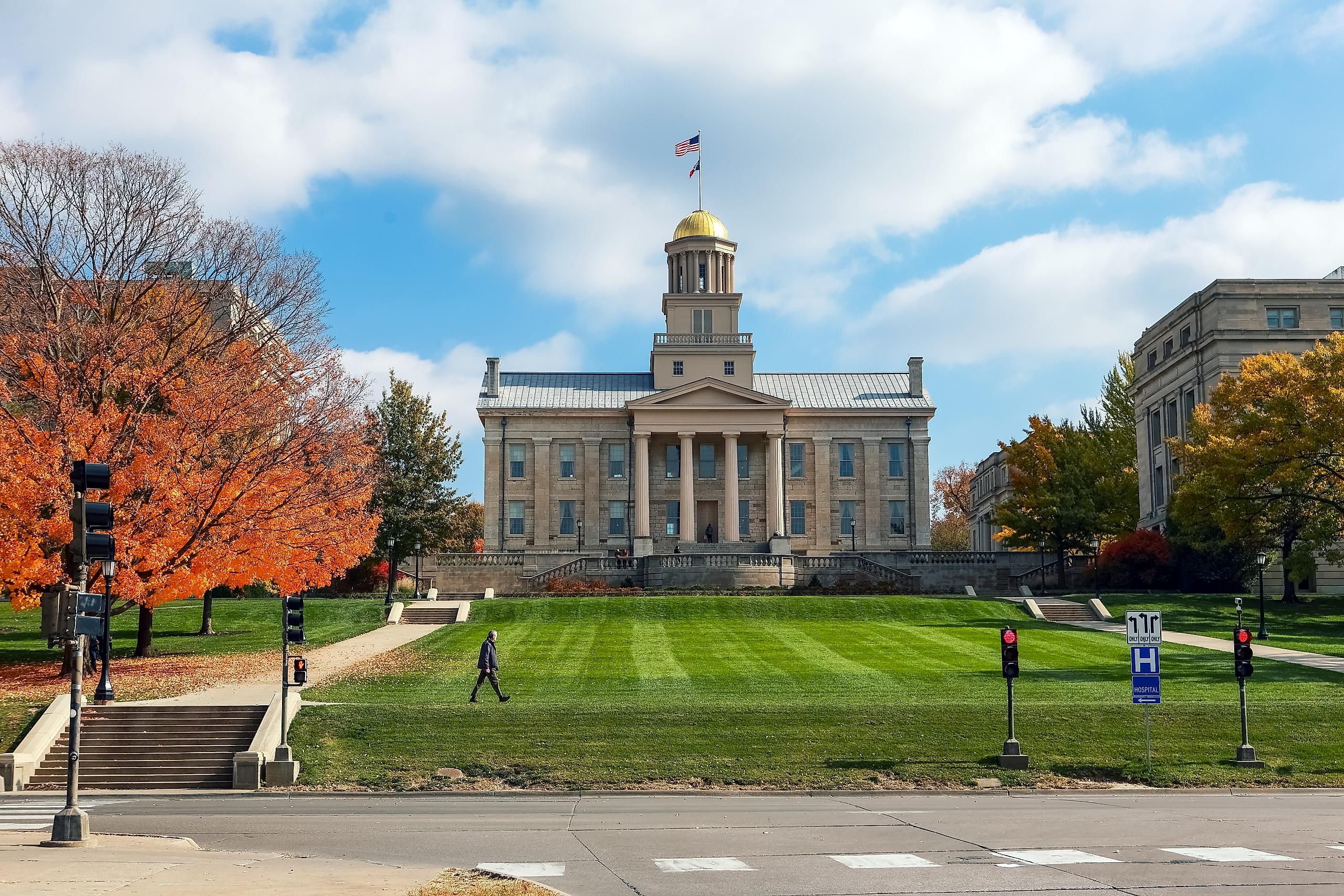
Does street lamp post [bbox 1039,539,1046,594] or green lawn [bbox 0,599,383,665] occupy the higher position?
street lamp post [bbox 1039,539,1046,594]

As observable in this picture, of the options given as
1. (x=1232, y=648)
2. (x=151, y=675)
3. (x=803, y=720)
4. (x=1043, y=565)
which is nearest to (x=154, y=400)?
(x=151, y=675)

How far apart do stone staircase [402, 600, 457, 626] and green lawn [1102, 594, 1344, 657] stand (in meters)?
29.0

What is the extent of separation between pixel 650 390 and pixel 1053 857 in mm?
76513

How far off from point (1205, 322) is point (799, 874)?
70927mm

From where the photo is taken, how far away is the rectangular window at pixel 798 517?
90500 mm

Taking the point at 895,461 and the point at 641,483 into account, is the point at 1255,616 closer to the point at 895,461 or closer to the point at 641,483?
the point at 895,461

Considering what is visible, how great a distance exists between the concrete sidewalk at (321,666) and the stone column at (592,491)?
108ft

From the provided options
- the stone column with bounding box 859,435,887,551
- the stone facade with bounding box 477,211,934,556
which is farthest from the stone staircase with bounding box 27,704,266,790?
the stone column with bounding box 859,435,887,551

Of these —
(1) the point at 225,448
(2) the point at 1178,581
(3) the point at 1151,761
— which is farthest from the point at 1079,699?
(2) the point at 1178,581

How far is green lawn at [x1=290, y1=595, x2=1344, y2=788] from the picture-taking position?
27.6 metres

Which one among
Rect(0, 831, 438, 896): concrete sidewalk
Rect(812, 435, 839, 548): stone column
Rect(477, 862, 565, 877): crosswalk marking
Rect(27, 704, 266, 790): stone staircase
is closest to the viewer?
Rect(0, 831, 438, 896): concrete sidewalk

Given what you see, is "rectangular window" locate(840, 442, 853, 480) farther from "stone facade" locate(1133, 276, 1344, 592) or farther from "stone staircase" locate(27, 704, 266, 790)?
"stone staircase" locate(27, 704, 266, 790)

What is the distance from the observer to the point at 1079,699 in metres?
34.4

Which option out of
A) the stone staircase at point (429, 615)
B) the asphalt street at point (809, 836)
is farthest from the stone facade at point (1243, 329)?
the asphalt street at point (809, 836)
